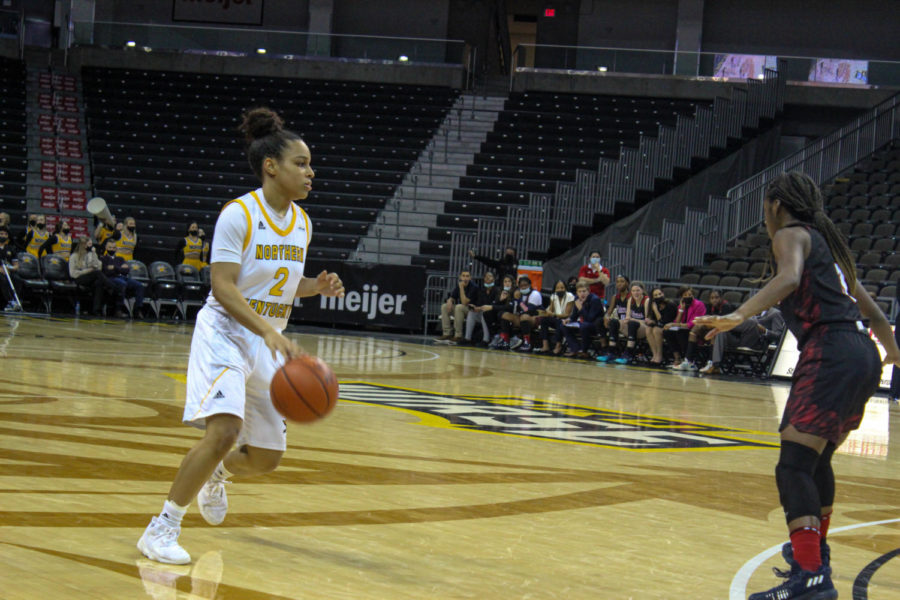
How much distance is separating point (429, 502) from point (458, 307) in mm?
14224

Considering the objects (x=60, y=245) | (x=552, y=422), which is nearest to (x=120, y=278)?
(x=60, y=245)

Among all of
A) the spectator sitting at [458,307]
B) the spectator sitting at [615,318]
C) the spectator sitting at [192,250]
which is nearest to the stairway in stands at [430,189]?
the spectator sitting at [458,307]

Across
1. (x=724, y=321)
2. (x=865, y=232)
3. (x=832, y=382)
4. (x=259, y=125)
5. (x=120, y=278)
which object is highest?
(x=865, y=232)

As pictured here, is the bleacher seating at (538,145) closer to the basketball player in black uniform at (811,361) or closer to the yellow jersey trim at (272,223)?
the yellow jersey trim at (272,223)

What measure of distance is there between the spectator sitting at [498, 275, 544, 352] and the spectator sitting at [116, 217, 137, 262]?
7.27 m

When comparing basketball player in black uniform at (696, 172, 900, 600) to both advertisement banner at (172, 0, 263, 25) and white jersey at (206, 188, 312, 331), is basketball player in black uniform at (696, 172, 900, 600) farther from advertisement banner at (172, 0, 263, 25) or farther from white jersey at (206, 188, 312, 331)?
advertisement banner at (172, 0, 263, 25)

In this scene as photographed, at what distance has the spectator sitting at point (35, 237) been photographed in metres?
19.2

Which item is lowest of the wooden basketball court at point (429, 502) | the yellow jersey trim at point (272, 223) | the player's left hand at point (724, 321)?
the wooden basketball court at point (429, 502)

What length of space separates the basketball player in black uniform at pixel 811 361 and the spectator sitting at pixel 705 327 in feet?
36.5

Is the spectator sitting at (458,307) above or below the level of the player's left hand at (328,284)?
below

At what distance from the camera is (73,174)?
25.3 meters

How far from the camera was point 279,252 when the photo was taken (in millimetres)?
3990

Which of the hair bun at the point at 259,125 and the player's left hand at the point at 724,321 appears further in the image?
the hair bun at the point at 259,125

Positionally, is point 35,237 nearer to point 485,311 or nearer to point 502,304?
point 485,311
